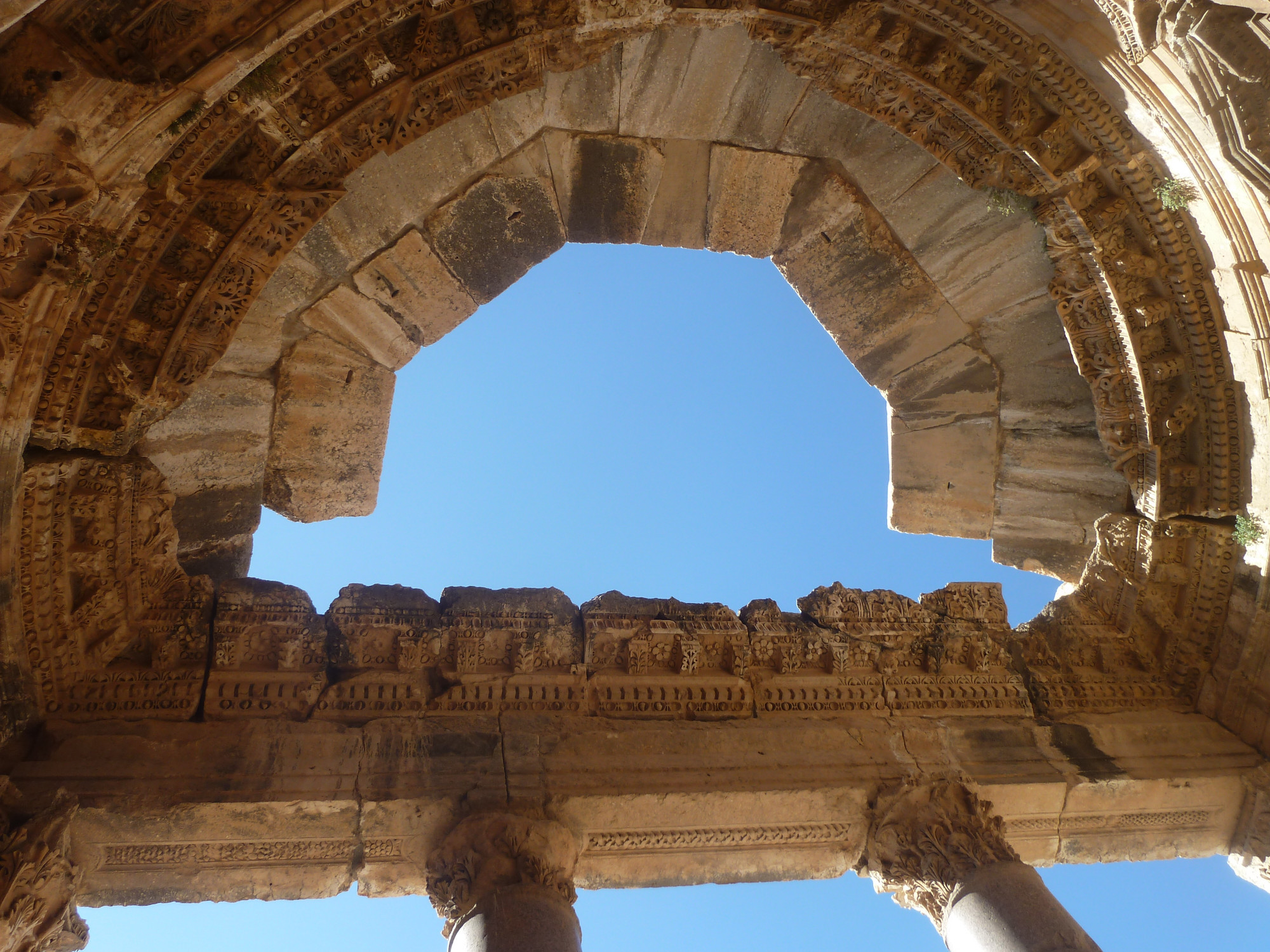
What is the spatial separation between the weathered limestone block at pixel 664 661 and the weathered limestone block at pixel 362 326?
220 centimetres

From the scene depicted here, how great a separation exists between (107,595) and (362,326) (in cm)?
216

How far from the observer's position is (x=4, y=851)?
338 cm

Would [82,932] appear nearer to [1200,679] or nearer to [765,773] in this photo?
[765,773]

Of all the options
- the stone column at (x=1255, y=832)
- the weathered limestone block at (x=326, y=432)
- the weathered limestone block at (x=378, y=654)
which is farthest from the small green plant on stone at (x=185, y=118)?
the stone column at (x=1255, y=832)

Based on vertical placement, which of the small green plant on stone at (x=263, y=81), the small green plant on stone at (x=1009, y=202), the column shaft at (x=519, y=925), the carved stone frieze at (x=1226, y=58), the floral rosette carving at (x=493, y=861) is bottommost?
the column shaft at (x=519, y=925)

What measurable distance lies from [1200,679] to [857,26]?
4.57m

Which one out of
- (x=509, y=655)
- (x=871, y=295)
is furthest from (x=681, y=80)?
(x=509, y=655)

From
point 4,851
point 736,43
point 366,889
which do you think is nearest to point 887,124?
point 736,43

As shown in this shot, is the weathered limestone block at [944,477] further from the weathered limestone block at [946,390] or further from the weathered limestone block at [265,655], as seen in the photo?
the weathered limestone block at [265,655]

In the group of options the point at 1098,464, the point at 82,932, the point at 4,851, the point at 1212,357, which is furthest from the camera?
the point at 1098,464

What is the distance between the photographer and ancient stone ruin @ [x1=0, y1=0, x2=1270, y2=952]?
3.53 metres

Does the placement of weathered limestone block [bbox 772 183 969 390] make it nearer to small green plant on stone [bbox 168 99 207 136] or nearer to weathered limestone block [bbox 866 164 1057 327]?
weathered limestone block [bbox 866 164 1057 327]

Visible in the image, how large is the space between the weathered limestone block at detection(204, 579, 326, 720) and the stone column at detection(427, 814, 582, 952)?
1189 millimetres

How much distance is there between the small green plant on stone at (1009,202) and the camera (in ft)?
15.5
